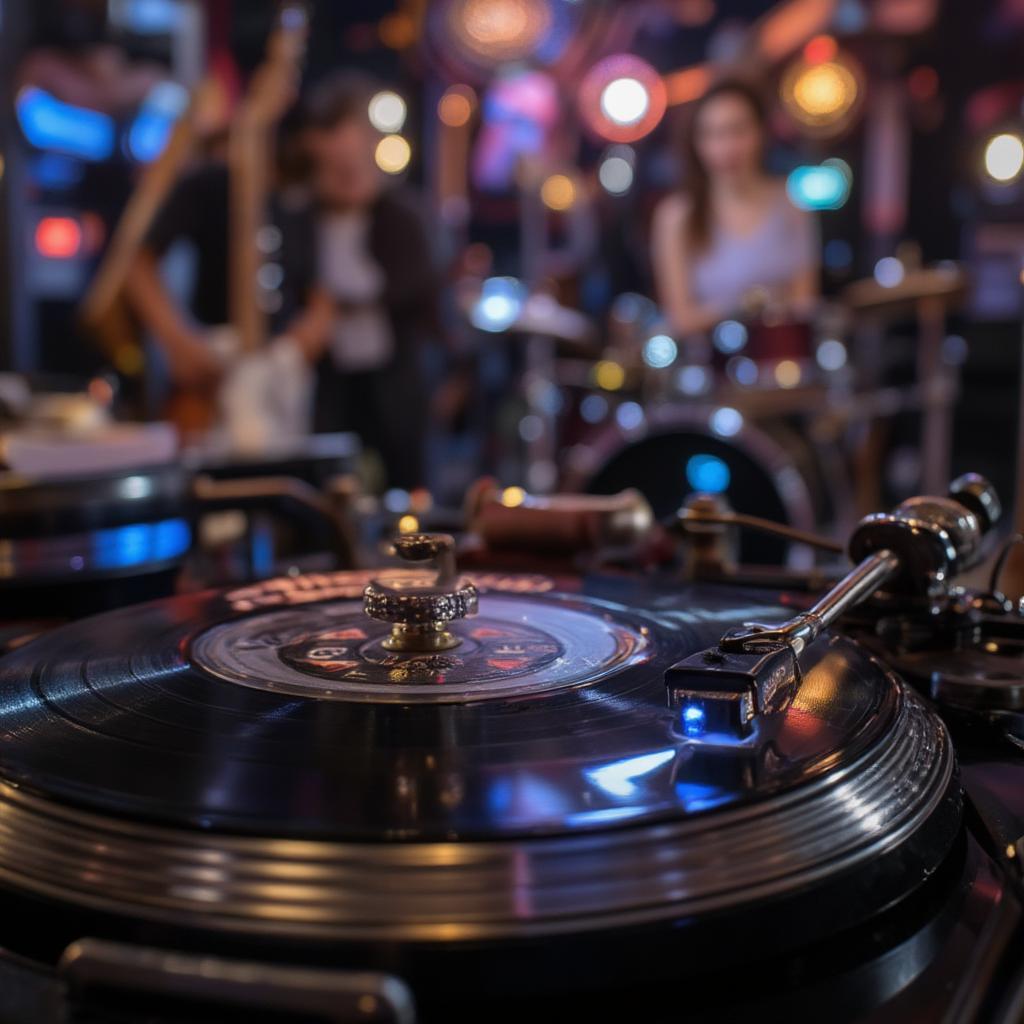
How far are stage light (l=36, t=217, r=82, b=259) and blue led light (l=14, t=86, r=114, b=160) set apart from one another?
28cm

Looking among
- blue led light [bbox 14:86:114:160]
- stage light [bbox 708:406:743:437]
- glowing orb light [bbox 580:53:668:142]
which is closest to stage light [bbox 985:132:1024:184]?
glowing orb light [bbox 580:53:668:142]

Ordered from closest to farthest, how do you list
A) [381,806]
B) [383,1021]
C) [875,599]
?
1. [383,1021]
2. [381,806]
3. [875,599]

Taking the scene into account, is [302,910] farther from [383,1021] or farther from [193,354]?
[193,354]

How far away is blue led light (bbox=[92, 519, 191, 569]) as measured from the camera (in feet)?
4.14

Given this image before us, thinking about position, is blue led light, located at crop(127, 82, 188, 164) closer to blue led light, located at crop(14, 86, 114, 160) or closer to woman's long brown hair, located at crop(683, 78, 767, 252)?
blue led light, located at crop(14, 86, 114, 160)

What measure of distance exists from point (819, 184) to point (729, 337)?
7.97 ft

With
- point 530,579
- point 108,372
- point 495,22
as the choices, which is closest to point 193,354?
point 108,372

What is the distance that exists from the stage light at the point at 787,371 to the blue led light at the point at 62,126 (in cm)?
290

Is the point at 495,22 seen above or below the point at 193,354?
above

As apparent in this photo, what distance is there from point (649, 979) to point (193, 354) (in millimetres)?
4659

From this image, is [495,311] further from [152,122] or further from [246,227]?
[152,122]

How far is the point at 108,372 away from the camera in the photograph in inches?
187

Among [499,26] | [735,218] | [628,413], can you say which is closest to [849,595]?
[628,413]

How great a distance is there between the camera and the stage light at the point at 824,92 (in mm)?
5930
